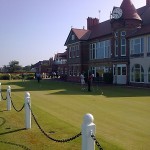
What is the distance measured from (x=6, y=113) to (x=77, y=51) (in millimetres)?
38217

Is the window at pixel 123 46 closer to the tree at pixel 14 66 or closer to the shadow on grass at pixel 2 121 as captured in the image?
the shadow on grass at pixel 2 121

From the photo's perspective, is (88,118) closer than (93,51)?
Yes

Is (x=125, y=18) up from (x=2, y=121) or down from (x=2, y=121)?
up

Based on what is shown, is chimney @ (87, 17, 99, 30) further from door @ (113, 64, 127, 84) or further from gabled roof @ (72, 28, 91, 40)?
door @ (113, 64, 127, 84)

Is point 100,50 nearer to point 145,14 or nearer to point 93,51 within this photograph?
point 93,51

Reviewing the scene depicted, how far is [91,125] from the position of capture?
559 centimetres

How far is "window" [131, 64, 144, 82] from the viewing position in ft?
113

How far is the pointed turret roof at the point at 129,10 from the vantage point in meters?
37.5

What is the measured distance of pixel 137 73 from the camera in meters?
35.2

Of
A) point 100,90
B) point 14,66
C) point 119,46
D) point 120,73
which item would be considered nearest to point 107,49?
point 119,46

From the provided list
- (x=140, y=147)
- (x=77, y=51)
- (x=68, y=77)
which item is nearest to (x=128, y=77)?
(x=77, y=51)

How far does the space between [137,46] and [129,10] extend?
19.0ft

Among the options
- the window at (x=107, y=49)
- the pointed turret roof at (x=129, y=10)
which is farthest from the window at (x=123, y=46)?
the window at (x=107, y=49)

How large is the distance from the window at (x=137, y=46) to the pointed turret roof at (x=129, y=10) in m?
3.39
